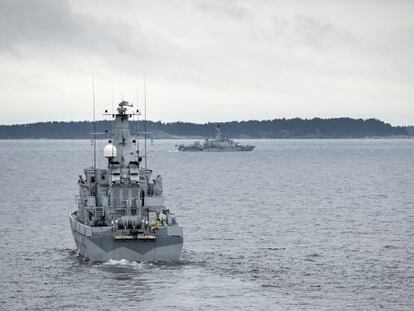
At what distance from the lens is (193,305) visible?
140 feet

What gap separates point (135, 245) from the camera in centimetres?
5031

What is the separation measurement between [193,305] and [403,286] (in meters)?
11.6

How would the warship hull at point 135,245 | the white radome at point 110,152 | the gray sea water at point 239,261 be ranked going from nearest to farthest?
the gray sea water at point 239,261, the warship hull at point 135,245, the white radome at point 110,152

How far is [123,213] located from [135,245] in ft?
14.7

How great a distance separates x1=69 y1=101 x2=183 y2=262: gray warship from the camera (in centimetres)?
5047

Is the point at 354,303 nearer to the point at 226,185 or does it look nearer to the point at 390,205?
the point at 390,205

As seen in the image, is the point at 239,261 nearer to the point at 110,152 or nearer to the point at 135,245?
the point at 135,245

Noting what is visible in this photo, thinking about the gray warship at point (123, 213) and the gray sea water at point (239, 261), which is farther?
the gray warship at point (123, 213)

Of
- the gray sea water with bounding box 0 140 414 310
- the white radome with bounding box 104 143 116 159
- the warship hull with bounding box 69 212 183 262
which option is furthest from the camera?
the white radome with bounding box 104 143 116 159

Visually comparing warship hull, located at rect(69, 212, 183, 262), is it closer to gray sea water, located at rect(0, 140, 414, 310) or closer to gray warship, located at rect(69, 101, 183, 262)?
gray warship, located at rect(69, 101, 183, 262)

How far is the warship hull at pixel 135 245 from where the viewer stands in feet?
165

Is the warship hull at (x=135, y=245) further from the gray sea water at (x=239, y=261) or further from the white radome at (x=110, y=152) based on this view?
the white radome at (x=110, y=152)

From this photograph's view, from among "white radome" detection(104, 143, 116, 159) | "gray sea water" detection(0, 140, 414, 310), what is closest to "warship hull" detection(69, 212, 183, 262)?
"gray sea water" detection(0, 140, 414, 310)

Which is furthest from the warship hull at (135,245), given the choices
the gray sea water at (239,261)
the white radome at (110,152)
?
the white radome at (110,152)
